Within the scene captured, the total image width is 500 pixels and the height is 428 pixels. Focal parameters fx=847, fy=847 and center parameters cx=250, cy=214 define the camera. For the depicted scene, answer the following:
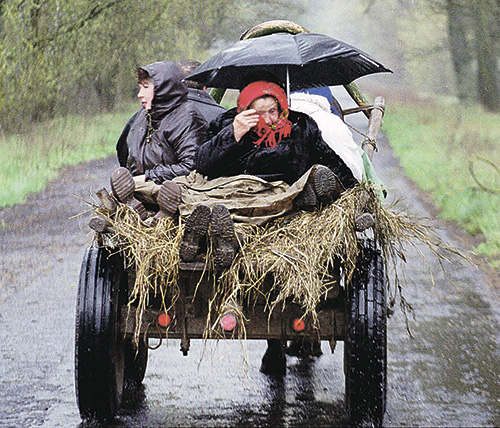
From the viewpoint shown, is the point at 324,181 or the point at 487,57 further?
the point at 487,57

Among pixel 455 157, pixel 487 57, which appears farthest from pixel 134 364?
pixel 487 57

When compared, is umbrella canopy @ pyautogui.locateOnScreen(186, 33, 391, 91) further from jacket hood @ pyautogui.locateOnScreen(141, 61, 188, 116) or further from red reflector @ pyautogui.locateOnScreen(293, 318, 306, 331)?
red reflector @ pyautogui.locateOnScreen(293, 318, 306, 331)

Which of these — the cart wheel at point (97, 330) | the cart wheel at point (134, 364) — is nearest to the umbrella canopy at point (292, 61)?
the cart wheel at point (97, 330)

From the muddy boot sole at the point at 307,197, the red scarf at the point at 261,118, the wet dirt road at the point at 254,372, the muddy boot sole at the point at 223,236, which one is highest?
the red scarf at the point at 261,118

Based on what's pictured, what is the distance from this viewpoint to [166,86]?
5832mm

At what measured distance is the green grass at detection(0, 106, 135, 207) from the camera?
46.6 feet

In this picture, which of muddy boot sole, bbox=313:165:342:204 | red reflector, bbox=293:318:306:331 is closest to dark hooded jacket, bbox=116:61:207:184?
muddy boot sole, bbox=313:165:342:204

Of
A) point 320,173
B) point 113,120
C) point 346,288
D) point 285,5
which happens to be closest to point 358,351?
point 346,288

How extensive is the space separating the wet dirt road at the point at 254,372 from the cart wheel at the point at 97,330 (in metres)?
0.30

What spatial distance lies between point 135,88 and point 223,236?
1965 cm

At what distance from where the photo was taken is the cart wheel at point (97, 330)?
459 cm

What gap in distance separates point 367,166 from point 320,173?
4.67 feet

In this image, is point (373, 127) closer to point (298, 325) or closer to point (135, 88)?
point (298, 325)

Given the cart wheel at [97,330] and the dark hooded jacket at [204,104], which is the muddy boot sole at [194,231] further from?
the dark hooded jacket at [204,104]
